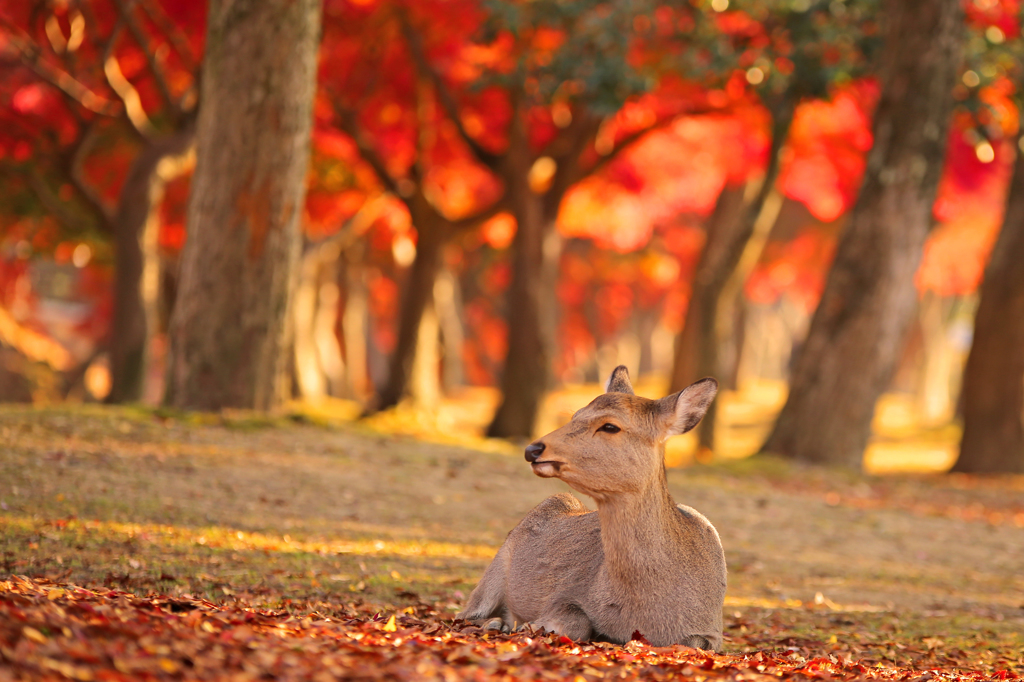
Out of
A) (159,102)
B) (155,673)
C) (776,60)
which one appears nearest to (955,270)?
(776,60)

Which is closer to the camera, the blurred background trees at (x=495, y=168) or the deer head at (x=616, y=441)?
the deer head at (x=616, y=441)

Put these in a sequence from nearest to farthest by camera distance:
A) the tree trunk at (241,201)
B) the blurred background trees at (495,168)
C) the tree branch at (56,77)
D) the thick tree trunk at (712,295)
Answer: the tree trunk at (241,201), the blurred background trees at (495,168), the tree branch at (56,77), the thick tree trunk at (712,295)

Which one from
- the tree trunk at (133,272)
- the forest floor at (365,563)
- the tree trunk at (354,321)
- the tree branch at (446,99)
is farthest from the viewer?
the tree trunk at (354,321)

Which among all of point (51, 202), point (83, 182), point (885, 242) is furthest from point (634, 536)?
point (51, 202)

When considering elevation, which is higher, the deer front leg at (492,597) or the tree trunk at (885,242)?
the tree trunk at (885,242)

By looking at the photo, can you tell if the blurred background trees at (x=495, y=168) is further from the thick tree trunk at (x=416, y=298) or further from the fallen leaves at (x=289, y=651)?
the fallen leaves at (x=289, y=651)

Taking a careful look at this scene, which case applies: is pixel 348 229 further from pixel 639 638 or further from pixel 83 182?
pixel 639 638

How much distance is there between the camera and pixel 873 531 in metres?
10.2

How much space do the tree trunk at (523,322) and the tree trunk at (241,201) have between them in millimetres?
6753

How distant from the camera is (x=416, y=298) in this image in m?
18.4

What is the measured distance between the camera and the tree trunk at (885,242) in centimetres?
1338

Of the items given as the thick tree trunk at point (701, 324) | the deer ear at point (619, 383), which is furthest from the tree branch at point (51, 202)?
the deer ear at point (619, 383)

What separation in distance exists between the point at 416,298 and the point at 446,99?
11.2ft

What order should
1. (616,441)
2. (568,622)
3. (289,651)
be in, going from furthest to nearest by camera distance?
(568,622), (616,441), (289,651)
